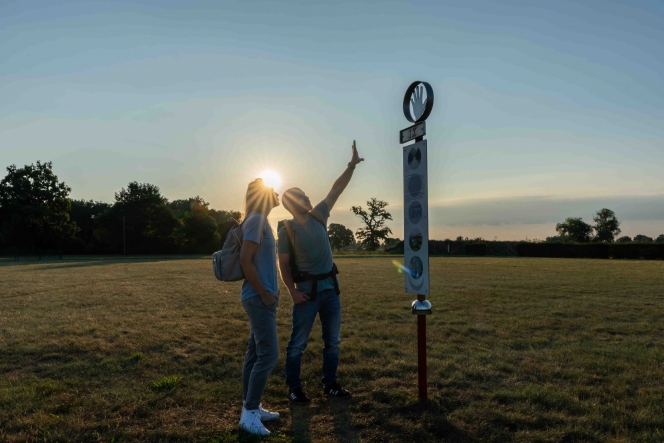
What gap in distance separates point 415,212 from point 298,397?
214 centimetres

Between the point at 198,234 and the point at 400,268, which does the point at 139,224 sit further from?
the point at 400,268

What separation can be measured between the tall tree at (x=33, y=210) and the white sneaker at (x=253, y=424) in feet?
210

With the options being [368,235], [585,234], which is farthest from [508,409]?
[585,234]

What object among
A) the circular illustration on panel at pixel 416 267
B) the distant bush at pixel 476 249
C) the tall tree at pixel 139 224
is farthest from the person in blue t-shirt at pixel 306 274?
the tall tree at pixel 139 224

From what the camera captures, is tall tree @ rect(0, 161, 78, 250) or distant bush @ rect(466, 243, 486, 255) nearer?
tall tree @ rect(0, 161, 78, 250)

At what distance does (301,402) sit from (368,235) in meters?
87.2

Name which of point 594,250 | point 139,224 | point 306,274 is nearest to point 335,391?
point 306,274

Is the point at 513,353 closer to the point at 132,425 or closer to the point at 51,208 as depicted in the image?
the point at 132,425

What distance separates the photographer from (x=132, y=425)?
4.04 m

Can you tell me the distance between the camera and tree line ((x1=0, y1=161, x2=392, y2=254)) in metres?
58.3

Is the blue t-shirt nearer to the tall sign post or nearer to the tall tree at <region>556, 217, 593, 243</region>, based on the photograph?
the tall sign post

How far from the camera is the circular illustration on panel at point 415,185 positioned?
4.33 metres

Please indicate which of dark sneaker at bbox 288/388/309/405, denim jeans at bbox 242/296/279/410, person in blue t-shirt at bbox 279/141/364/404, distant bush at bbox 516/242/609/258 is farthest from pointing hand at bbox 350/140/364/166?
distant bush at bbox 516/242/609/258

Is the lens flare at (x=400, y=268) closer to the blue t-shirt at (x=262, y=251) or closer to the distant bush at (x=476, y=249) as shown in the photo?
the blue t-shirt at (x=262, y=251)
